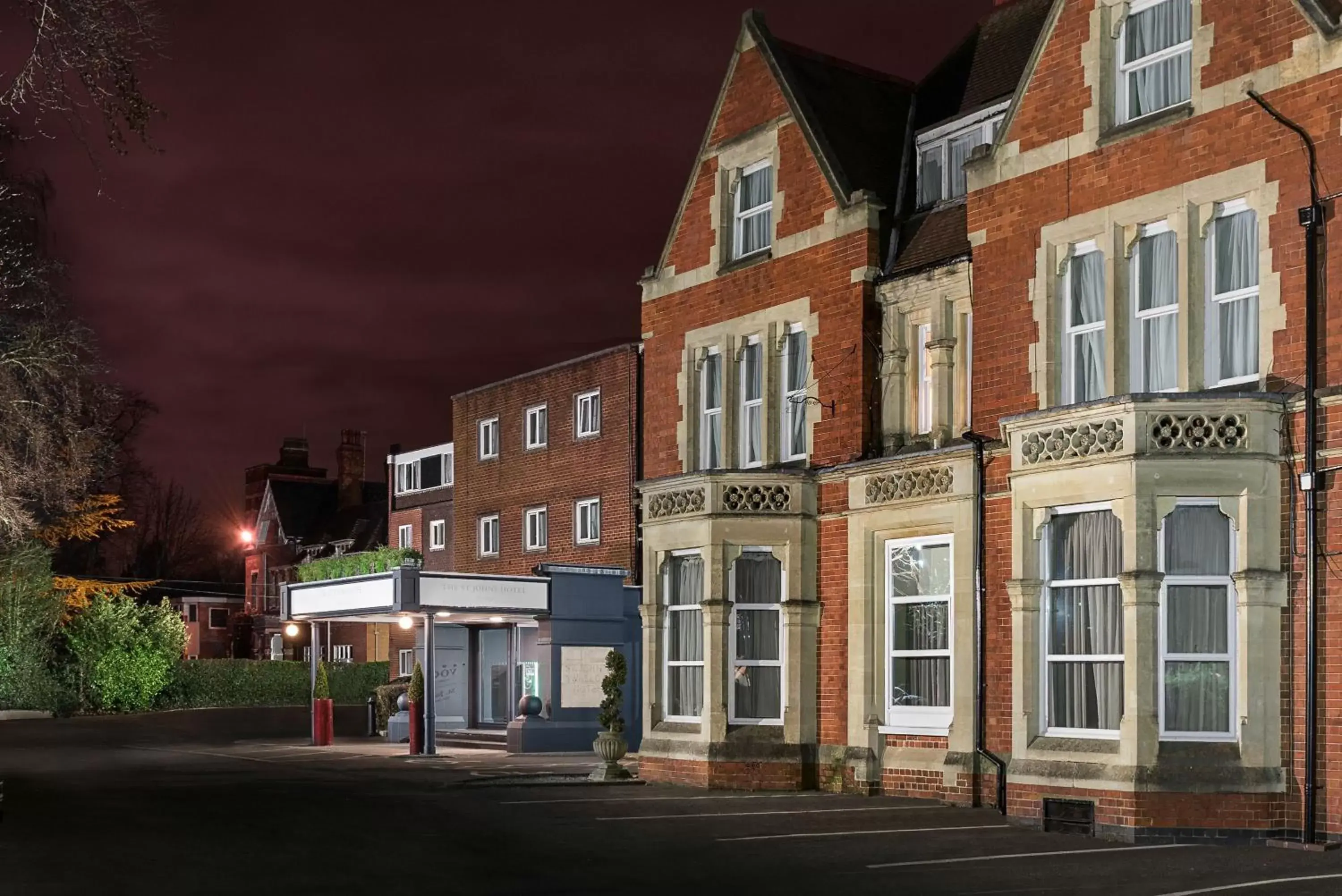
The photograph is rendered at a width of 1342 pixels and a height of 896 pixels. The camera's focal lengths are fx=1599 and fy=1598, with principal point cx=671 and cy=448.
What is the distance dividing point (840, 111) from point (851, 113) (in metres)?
0.23

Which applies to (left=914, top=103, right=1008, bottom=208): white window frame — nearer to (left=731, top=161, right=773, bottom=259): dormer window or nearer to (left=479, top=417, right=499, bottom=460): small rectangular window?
(left=731, top=161, right=773, bottom=259): dormer window

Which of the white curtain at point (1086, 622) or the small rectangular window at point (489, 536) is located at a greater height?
the small rectangular window at point (489, 536)

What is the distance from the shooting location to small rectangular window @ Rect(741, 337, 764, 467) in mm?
25031

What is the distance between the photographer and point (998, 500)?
66.4ft

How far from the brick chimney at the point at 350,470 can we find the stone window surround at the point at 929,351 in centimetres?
5610

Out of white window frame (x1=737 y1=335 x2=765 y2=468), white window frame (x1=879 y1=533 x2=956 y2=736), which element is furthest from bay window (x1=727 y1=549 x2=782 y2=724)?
white window frame (x1=737 y1=335 x2=765 y2=468)

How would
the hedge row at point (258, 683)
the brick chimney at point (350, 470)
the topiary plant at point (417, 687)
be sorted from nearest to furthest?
the topiary plant at point (417, 687), the hedge row at point (258, 683), the brick chimney at point (350, 470)

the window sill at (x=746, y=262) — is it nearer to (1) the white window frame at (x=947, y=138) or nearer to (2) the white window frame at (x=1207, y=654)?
(1) the white window frame at (x=947, y=138)

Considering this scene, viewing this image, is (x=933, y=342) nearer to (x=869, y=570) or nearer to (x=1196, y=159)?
(x=869, y=570)

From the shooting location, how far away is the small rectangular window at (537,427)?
4175 cm

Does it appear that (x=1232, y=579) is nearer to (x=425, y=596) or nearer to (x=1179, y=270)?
(x=1179, y=270)

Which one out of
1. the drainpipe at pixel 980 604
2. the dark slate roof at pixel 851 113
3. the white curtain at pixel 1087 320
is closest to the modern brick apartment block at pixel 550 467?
the dark slate roof at pixel 851 113

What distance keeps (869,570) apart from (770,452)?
304cm

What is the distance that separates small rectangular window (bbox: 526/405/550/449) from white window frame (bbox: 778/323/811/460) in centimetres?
1747
